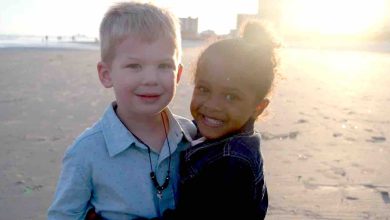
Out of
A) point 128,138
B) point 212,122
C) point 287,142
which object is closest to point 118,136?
point 128,138

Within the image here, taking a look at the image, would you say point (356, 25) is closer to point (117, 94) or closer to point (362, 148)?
point (362, 148)

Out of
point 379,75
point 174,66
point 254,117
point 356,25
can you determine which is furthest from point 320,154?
point 356,25

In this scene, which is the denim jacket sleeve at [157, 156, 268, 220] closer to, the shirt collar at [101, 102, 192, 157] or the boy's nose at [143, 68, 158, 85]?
the shirt collar at [101, 102, 192, 157]

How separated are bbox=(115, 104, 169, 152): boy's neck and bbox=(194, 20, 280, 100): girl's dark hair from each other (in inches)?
12.6

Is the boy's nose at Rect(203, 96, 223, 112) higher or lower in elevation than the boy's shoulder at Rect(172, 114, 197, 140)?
higher

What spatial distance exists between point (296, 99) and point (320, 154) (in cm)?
362

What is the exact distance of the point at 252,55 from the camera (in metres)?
2.35

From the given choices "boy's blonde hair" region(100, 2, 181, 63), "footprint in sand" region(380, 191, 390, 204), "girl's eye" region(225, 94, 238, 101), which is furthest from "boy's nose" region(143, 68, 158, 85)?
"footprint in sand" region(380, 191, 390, 204)

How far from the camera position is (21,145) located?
5172 mm

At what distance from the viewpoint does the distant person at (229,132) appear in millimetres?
2172

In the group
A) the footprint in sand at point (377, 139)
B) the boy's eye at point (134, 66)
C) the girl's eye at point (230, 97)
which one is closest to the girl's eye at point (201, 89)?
the girl's eye at point (230, 97)

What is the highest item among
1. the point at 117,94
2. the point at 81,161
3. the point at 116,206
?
the point at 117,94

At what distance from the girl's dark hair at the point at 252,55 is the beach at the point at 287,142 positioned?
173 millimetres

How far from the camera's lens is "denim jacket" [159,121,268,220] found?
2.16m
